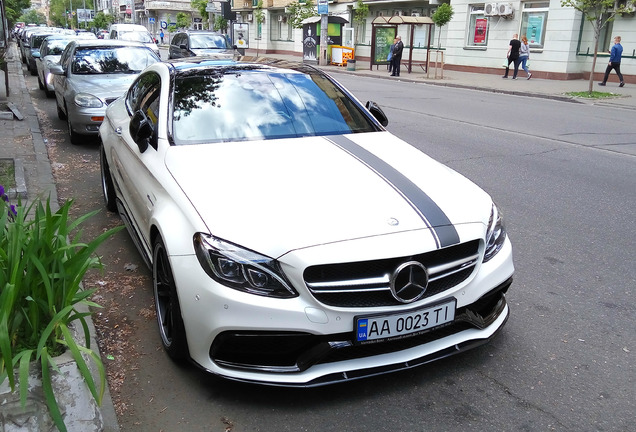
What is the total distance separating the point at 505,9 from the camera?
26734 millimetres

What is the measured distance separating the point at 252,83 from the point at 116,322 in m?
2.02

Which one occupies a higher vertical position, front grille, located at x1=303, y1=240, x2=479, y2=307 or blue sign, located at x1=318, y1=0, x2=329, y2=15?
blue sign, located at x1=318, y1=0, x2=329, y2=15

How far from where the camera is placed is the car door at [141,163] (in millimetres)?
3988

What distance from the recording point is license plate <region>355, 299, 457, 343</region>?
9.51 ft

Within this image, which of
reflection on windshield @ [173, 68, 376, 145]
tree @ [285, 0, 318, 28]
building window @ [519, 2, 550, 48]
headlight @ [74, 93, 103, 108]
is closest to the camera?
reflection on windshield @ [173, 68, 376, 145]

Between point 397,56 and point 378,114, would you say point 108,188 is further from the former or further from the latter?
point 397,56

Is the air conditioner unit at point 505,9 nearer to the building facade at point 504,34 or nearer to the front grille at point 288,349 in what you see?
the building facade at point 504,34

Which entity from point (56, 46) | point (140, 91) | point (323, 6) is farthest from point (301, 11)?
point (140, 91)

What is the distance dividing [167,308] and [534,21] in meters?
26.2

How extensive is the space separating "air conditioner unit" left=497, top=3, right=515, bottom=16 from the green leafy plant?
26875 mm

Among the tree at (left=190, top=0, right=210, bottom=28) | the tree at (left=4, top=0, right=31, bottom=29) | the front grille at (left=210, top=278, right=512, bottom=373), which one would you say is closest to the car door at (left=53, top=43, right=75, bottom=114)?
the front grille at (left=210, top=278, right=512, bottom=373)

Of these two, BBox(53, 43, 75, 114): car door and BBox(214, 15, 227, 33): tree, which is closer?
BBox(53, 43, 75, 114): car door

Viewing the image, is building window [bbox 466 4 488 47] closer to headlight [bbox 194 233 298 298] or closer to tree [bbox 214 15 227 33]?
headlight [bbox 194 233 298 298]

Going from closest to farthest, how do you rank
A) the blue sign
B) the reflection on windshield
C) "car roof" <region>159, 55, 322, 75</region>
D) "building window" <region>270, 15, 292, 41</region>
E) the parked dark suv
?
the reflection on windshield, "car roof" <region>159, 55, 322, 75</region>, the parked dark suv, the blue sign, "building window" <region>270, 15, 292, 41</region>
